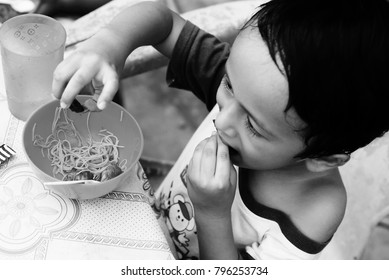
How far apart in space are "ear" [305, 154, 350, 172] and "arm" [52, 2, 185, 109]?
0.34 m

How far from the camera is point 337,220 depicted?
936 millimetres

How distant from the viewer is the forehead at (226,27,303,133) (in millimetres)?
A: 754

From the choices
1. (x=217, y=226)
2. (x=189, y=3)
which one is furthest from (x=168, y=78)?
(x=189, y=3)

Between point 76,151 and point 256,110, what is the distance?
0.34m

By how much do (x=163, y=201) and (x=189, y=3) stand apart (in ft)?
4.78

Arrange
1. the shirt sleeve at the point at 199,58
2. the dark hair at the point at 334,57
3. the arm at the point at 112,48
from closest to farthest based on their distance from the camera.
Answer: the dark hair at the point at 334,57
the arm at the point at 112,48
the shirt sleeve at the point at 199,58

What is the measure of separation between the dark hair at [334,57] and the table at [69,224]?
1.02 ft

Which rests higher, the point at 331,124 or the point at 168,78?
the point at 331,124

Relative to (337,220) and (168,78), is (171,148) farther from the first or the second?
(337,220)

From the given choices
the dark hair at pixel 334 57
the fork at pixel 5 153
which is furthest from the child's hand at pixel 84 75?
the dark hair at pixel 334 57

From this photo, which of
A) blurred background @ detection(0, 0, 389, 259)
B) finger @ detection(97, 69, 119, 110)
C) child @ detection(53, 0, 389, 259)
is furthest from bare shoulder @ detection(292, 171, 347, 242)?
blurred background @ detection(0, 0, 389, 259)

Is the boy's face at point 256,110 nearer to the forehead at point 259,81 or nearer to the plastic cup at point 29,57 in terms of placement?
the forehead at point 259,81

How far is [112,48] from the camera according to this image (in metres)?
0.94

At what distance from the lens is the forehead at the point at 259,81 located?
0.75 meters
